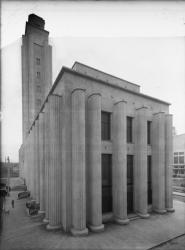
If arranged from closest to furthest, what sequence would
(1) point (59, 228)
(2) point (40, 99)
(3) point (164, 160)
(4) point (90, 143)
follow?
(1) point (59, 228), (4) point (90, 143), (3) point (164, 160), (2) point (40, 99)

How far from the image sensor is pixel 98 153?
13102mm

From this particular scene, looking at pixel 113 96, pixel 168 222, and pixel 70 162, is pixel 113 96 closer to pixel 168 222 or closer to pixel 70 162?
pixel 70 162

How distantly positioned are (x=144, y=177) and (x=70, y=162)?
331 inches

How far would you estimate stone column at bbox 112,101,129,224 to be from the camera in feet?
45.9

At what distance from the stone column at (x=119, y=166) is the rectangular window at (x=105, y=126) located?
535 mm

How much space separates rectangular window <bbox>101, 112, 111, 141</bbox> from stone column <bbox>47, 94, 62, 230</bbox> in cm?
421

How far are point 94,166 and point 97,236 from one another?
4980 mm

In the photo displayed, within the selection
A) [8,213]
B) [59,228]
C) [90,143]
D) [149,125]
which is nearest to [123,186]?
[90,143]

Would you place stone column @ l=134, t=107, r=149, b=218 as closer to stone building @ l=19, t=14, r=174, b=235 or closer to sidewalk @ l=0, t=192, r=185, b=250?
stone building @ l=19, t=14, r=174, b=235

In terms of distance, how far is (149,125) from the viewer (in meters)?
19.0

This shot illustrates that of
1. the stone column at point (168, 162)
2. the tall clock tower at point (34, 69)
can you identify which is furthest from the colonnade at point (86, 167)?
the tall clock tower at point (34, 69)

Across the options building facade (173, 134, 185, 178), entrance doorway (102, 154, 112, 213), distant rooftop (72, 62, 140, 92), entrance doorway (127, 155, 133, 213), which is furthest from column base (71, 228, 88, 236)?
building facade (173, 134, 185, 178)

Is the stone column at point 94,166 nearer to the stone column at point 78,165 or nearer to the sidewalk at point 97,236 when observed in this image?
the stone column at point 78,165

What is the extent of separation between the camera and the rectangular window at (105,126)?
1503 centimetres
